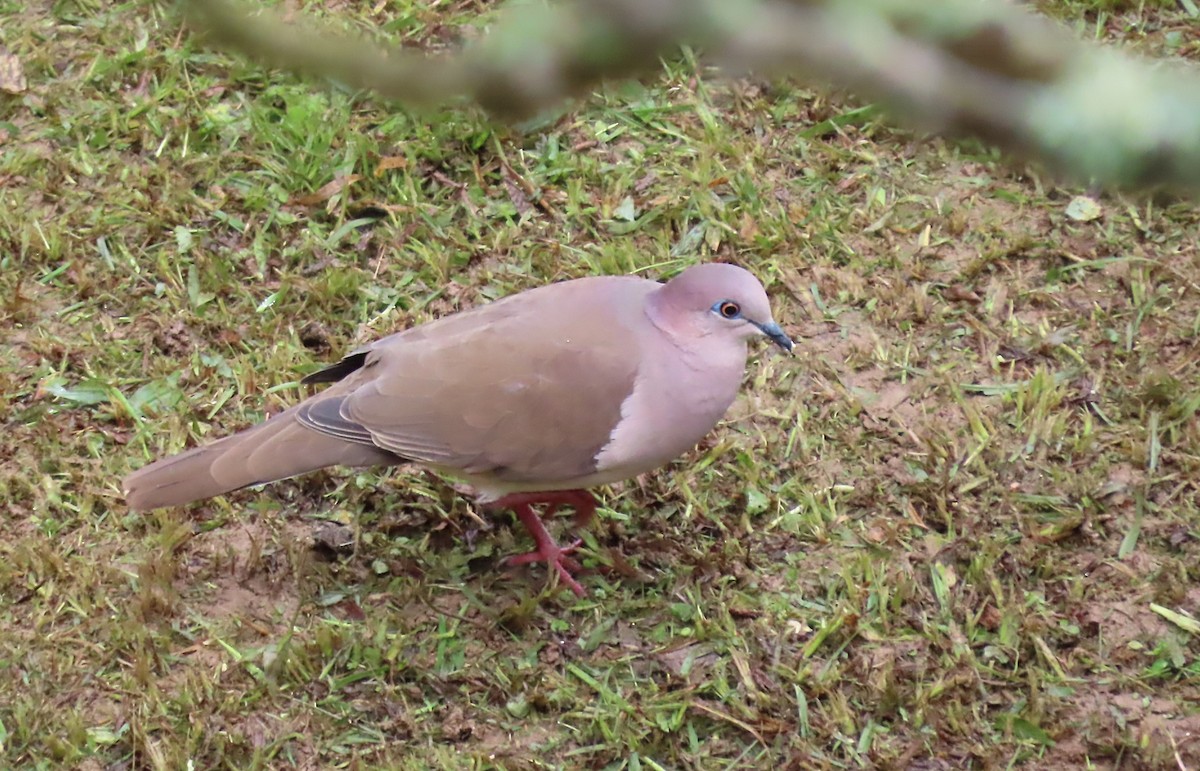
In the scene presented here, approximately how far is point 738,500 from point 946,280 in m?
1.21

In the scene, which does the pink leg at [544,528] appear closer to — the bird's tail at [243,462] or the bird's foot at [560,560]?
the bird's foot at [560,560]

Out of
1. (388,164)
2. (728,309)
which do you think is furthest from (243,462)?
(388,164)

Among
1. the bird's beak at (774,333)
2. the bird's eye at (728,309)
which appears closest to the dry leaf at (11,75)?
the bird's eye at (728,309)

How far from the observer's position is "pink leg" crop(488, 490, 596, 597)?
10.9 ft

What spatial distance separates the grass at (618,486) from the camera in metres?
3.05

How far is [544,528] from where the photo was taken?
3.43 metres

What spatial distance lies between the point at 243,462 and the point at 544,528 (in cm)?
91

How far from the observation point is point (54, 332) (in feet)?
13.1

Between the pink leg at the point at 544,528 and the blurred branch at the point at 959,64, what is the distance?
113 inches

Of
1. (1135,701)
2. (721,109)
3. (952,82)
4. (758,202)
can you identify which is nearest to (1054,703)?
(1135,701)

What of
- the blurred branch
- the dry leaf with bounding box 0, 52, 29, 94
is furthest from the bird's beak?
the dry leaf with bounding box 0, 52, 29, 94

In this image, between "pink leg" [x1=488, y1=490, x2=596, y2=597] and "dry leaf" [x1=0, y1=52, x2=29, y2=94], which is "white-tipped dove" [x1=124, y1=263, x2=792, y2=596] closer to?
"pink leg" [x1=488, y1=490, x2=596, y2=597]

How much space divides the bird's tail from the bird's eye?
3.16 ft

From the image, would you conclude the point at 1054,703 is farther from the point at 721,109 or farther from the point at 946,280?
the point at 721,109
